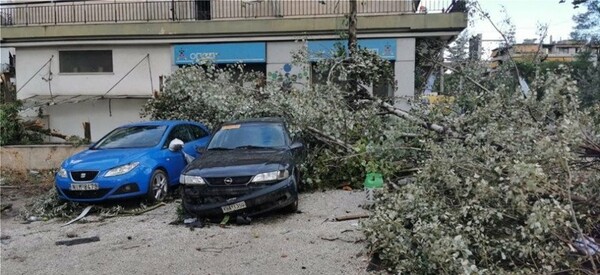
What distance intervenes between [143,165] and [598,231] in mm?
6597

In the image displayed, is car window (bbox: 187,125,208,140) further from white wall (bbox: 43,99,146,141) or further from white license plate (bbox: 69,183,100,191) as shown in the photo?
white wall (bbox: 43,99,146,141)

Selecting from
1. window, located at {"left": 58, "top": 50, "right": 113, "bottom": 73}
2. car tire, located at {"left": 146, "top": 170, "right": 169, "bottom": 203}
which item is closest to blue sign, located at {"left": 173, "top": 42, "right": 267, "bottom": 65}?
window, located at {"left": 58, "top": 50, "right": 113, "bottom": 73}

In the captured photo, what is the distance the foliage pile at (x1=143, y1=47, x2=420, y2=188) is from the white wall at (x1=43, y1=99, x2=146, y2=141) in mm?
8308

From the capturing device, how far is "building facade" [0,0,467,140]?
54.6 ft

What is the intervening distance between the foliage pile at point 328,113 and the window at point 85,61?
28.7ft

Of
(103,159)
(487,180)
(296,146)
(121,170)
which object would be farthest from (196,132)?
(487,180)

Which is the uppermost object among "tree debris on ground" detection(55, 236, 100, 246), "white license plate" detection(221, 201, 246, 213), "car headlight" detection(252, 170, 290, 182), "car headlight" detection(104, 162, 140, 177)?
"car headlight" detection(252, 170, 290, 182)

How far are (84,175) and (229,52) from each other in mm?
10300

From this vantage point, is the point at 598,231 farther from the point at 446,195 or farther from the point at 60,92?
the point at 60,92

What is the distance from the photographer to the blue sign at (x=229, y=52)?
57.0 ft

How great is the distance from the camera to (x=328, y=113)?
375 inches

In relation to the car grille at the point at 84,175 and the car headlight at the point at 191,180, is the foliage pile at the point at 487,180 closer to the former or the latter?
the car headlight at the point at 191,180

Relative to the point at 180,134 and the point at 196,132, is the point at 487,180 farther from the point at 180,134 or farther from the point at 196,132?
the point at 196,132

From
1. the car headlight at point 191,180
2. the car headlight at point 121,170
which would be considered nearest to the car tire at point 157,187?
the car headlight at point 121,170
